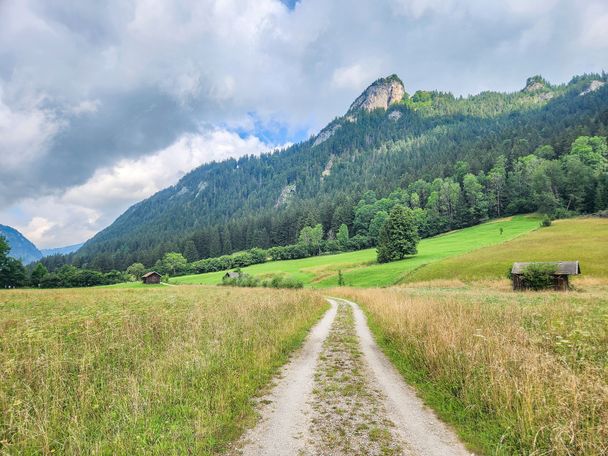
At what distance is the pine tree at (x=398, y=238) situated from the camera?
76.9 meters

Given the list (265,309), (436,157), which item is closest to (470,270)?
(265,309)

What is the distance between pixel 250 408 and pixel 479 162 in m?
163

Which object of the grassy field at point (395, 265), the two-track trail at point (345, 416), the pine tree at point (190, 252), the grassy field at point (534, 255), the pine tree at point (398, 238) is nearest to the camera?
the two-track trail at point (345, 416)

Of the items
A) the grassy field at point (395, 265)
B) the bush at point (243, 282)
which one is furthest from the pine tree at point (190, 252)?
the bush at point (243, 282)

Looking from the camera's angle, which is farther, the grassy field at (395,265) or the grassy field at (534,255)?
the grassy field at (395,265)

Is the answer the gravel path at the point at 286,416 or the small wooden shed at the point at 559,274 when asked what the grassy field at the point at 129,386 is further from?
the small wooden shed at the point at 559,274

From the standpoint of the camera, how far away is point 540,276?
120ft

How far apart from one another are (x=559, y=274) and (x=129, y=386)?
152 ft

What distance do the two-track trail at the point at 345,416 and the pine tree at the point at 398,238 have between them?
6932 cm

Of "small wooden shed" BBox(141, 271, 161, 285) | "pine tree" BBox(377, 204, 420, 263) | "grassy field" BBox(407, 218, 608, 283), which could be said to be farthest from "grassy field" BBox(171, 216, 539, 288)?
"small wooden shed" BBox(141, 271, 161, 285)

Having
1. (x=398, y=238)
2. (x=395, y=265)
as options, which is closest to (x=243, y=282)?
(x=395, y=265)

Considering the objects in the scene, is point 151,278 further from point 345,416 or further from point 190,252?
point 345,416

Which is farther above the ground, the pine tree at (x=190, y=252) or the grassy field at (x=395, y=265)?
the pine tree at (x=190, y=252)

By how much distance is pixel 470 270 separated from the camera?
49562 millimetres
